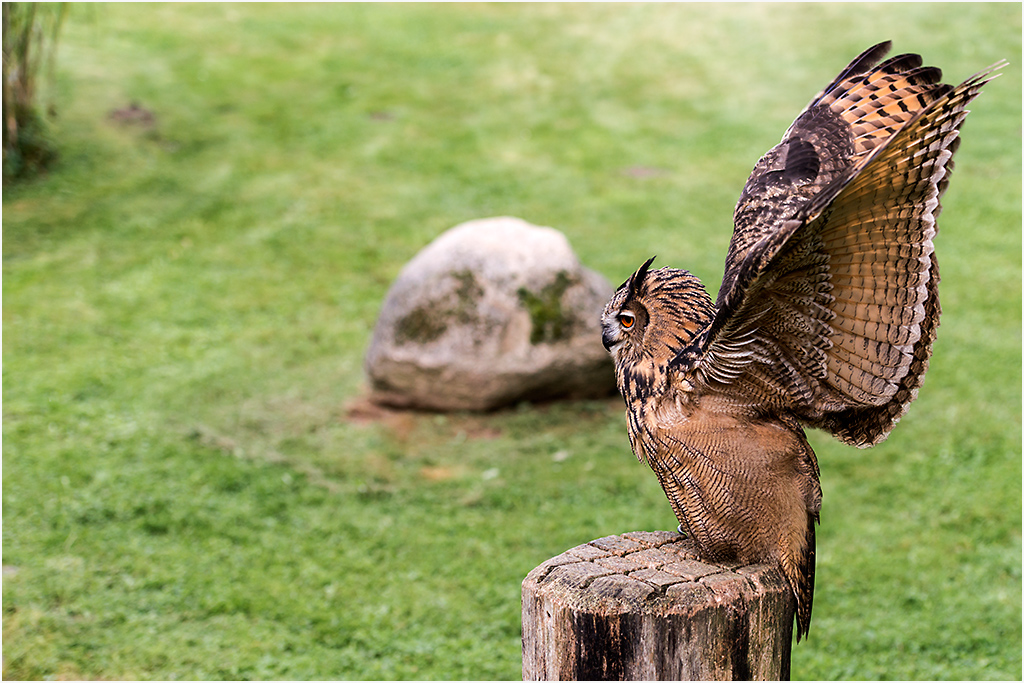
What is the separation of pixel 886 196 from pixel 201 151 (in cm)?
1088

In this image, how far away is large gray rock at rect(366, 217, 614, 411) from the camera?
700cm

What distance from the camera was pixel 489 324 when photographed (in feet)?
22.9

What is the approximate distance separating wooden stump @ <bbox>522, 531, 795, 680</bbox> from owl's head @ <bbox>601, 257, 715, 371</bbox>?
60 cm

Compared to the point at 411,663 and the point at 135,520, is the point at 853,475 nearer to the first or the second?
the point at 411,663

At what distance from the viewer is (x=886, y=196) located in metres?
→ 2.12

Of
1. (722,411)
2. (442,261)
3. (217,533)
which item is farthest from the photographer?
(442,261)

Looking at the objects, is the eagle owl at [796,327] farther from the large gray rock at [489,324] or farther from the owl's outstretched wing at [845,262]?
the large gray rock at [489,324]

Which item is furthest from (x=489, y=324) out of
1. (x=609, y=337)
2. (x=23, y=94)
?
(x=23, y=94)

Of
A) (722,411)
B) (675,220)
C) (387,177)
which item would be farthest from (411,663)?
(387,177)

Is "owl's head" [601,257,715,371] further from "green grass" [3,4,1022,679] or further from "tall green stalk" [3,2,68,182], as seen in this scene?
"tall green stalk" [3,2,68,182]

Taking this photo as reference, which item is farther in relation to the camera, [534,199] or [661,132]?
[661,132]

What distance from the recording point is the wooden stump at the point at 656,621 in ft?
7.84

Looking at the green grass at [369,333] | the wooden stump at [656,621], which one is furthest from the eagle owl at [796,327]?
the green grass at [369,333]

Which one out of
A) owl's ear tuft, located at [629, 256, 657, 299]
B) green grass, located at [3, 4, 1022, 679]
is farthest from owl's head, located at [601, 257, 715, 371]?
green grass, located at [3, 4, 1022, 679]
